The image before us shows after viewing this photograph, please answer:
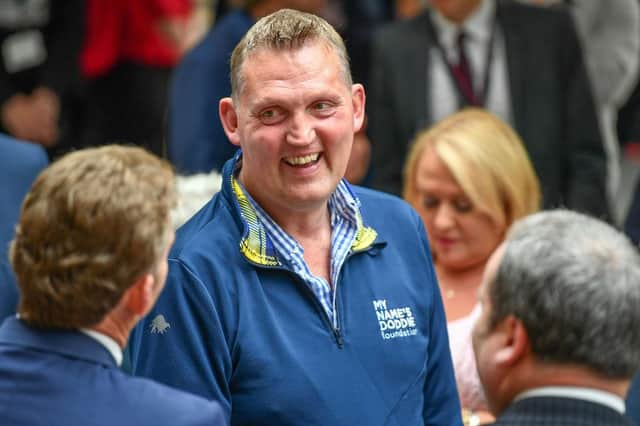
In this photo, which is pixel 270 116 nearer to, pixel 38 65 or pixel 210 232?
pixel 210 232

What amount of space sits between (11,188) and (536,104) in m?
2.29

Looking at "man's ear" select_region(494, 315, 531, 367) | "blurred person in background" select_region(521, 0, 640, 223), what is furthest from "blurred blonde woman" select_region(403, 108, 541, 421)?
"blurred person in background" select_region(521, 0, 640, 223)

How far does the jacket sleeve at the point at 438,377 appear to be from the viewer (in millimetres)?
2895

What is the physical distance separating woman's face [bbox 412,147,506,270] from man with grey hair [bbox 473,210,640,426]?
162 centimetres

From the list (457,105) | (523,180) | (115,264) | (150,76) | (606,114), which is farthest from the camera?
(150,76)

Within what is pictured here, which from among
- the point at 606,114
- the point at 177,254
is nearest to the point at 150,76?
the point at 606,114

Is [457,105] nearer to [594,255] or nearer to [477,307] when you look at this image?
[477,307]

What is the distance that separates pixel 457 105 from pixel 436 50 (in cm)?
25

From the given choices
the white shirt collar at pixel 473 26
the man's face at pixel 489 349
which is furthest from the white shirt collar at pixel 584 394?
the white shirt collar at pixel 473 26

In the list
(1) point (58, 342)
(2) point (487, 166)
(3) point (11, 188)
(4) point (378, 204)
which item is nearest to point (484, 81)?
(2) point (487, 166)

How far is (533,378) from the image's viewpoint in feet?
7.24

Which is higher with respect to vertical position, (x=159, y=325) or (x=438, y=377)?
(x=159, y=325)

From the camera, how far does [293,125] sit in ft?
8.62

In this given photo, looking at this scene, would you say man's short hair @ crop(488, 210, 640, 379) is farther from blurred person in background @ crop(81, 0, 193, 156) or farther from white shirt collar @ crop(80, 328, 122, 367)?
blurred person in background @ crop(81, 0, 193, 156)
